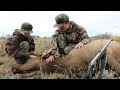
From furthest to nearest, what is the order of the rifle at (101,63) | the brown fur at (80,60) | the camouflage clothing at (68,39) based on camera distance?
1. the camouflage clothing at (68,39)
2. the brown fur at (80,60)
3. the rifle at (101,63)

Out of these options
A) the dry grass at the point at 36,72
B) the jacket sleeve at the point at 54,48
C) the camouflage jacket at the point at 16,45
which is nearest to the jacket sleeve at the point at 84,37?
the dry grass at the point at 36,72

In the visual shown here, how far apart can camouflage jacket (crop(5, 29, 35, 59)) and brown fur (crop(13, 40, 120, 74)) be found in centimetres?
20

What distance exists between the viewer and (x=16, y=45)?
696cm

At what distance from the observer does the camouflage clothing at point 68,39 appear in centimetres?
693

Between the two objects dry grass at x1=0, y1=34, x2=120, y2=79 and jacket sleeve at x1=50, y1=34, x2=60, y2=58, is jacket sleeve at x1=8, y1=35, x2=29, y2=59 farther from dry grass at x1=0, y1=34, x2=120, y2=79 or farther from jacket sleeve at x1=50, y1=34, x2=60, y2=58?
jacket sleeve at x1=50, y1=34, x2=60, y2=58

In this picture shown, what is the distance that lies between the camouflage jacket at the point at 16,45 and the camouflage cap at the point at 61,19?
0.55 metres

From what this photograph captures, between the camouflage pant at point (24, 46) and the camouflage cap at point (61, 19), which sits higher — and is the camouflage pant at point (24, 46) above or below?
below

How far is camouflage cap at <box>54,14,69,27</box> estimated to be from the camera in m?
6.91

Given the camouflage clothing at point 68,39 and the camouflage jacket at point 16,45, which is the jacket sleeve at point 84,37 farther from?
the camouflage jacket at point 16,45

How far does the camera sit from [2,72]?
22.6 feet

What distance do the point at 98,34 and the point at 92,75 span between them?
31.5 inches
